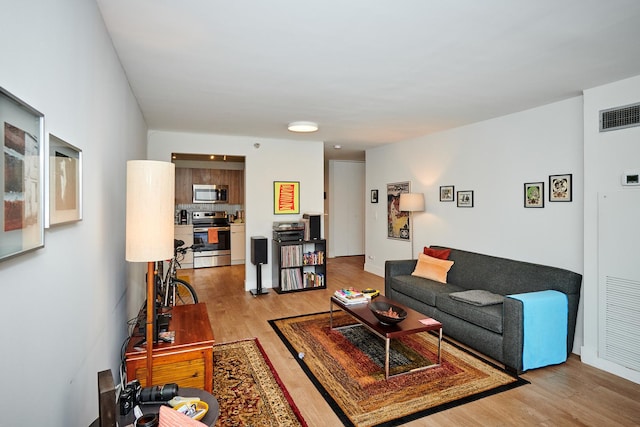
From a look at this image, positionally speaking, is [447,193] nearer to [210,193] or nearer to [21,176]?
[21,176]

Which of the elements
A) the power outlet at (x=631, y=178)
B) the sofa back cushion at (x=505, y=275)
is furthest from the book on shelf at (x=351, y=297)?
the power outlet at (x=631, y=178)

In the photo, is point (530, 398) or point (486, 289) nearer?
point (530, 398)

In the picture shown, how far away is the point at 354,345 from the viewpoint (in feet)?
11.4

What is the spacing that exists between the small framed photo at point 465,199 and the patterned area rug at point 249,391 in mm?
3332

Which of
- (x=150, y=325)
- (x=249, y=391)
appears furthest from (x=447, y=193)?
(x=150, y=325)

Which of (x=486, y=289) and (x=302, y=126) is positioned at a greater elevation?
(x=302, y=126)

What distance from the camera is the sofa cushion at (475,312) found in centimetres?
312

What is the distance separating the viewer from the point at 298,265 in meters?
5.64

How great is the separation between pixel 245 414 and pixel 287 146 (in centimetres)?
440

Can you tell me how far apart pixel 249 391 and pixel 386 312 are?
1.38 metres

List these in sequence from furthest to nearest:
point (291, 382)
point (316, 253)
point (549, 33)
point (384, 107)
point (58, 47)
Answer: point (316, 253)
point (384, 107)
point (291, 382)
point (549, 33)
point (58, 47)

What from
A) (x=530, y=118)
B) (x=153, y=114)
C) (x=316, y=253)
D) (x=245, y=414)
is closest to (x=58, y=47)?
(x=245, y=414)

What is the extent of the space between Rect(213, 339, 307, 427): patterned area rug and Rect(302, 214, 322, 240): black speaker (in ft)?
8.81

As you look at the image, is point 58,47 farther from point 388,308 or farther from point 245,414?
point 388,308
